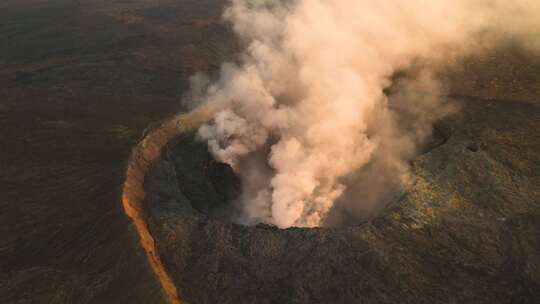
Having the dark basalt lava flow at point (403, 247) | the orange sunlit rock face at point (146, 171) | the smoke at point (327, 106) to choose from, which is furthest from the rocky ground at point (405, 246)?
the smoke at point (327, 106)

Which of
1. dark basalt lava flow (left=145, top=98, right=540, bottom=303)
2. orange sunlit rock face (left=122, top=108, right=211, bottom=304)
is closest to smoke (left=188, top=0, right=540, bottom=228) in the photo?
orange sunlit rock face (left=122, top=108, right=211, bottom=304)

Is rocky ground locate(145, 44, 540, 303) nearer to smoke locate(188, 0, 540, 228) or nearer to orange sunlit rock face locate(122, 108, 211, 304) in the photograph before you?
orange sunlit rock face locate(122, 108, 211, 304)

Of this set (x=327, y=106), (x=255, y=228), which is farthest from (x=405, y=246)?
(x=327, y=106)

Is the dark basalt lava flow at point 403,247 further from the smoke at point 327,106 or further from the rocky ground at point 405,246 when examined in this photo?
the smoke at point 327,106

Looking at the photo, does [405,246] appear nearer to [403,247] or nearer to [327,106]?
[403,247]

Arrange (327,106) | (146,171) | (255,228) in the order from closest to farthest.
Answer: (255,228), (146,171), (327,106)

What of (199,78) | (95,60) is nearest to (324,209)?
(199,78)
